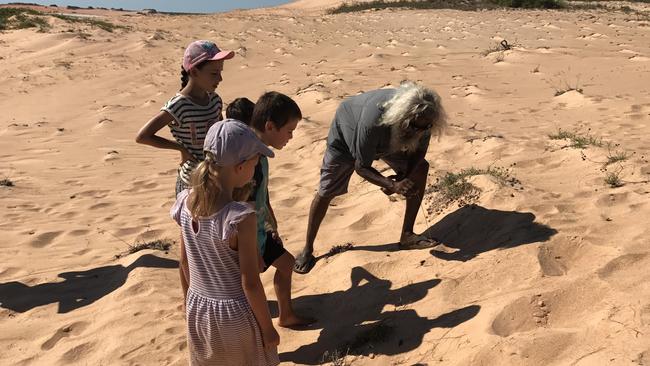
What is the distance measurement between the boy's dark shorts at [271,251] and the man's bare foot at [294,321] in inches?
17.7

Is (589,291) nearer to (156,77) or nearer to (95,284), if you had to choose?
(95,284)

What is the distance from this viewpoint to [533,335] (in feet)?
8.70

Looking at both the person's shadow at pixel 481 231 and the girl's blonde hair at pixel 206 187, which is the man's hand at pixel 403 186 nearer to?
the person's shadow at pixel 481 231

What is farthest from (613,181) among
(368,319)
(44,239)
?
(44,239)

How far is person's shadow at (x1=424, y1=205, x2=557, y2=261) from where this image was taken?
365cm

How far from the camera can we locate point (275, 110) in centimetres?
285

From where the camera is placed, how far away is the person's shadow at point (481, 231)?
365 centimetres

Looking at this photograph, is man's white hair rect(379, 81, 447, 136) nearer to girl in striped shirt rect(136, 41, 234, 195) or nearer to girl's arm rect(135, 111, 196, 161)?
girl in striped shirt rect(136, 41, 234, 195)

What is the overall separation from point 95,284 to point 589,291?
3229 millimetres

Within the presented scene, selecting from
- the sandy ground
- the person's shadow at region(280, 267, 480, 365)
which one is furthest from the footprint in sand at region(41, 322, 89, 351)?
the person's shadow at region(280, 267, 480, 365)

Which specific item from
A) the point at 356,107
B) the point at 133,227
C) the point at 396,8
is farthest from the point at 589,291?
the point at 396,8

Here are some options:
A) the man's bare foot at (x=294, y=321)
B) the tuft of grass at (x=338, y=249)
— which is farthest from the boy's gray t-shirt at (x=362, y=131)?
the man's bare foot at (x=294, y=321)

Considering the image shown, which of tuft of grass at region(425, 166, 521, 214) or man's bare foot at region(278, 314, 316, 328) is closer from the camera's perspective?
man's bare foot at region(278, 314, 316, 328)

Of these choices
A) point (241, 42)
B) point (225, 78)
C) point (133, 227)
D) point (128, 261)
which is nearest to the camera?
point (128, 261)
